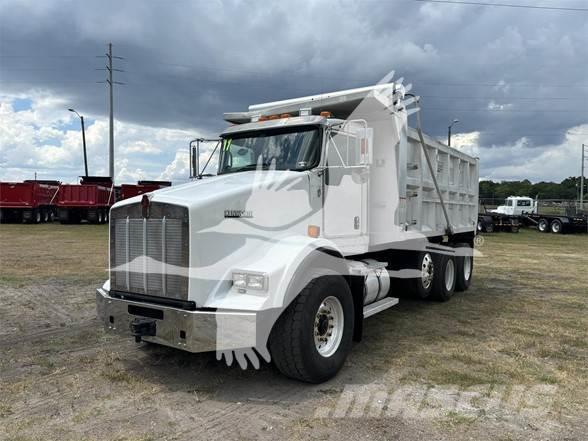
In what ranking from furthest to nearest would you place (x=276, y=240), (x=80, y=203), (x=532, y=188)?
(x=532, y=188)
(x=80, y=203)
(x=276, y=240)

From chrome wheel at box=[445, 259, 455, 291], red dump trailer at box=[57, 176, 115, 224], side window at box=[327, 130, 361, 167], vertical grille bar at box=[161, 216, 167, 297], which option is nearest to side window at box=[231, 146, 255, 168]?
side window at box=[327, 130, 361, 167]

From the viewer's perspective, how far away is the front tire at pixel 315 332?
14.8ft

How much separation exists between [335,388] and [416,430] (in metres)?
1.01

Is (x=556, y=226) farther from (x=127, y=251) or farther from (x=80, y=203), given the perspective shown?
(x=127, y=251)

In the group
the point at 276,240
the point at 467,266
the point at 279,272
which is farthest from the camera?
the point at 467,266

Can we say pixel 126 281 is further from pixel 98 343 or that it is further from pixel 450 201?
pixel 450 201

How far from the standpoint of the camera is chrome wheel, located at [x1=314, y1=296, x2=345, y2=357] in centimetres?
496

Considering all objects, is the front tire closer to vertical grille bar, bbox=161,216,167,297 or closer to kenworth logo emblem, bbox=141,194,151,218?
vertical grille bar, bbox=161,216,167,297

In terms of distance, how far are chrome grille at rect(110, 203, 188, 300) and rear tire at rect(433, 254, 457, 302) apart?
5.63 meters

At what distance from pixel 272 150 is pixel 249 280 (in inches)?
78.9

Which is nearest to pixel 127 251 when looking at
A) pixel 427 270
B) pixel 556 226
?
pixel 427 270

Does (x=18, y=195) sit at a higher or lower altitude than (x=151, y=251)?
higher

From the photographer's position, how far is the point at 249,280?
14.5ft

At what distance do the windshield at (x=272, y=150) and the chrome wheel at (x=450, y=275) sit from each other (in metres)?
4.66
